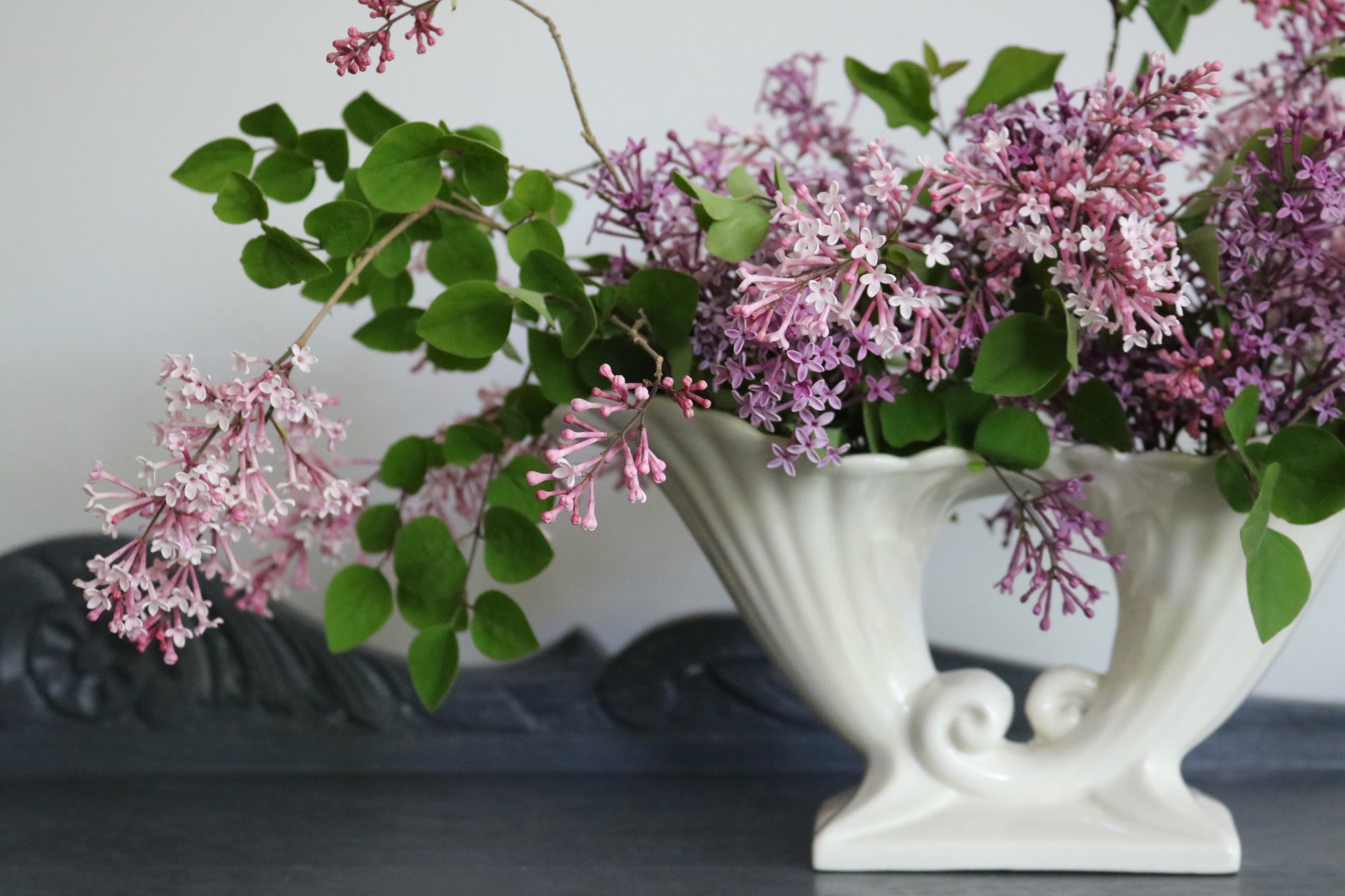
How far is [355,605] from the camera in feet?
1.57

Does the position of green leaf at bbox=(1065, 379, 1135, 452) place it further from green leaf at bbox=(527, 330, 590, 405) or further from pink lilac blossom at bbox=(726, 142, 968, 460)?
green leaf at bbox=(527, 330, 590, 405)

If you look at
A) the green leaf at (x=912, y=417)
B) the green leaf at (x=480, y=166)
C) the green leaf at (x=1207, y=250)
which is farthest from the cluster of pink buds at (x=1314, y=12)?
the green leaf at (x=480, y=166)

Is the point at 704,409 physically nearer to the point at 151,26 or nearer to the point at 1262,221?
the point at 1262,221

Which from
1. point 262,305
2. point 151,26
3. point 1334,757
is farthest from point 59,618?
point 1334,757

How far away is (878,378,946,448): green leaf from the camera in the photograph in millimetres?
441

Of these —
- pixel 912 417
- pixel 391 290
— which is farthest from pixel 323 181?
pixel 912 417

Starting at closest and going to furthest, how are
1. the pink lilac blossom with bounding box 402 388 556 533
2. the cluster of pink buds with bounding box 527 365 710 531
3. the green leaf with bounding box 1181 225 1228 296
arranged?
the cluster of pink buds with bounding box 527 365 710 531 → the green leaf with bounding box 1181 225 1228 296 → the pink lilac blossom with bounding box 402 388 556 533

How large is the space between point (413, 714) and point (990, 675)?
0.37m

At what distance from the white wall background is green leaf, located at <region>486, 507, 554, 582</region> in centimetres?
26

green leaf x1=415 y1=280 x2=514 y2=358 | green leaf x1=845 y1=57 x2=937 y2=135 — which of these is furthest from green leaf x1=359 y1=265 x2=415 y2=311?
green leaf x1=845 y1=57 x2=937 y2=135

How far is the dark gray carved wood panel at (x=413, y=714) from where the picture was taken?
680 mm

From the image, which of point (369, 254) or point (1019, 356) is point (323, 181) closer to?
point (369, 254)

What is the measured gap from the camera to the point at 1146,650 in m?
0.49

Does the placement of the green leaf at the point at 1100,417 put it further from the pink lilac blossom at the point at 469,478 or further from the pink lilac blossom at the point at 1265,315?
the pink lilac blossom at the point at 469,478
